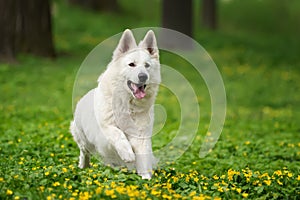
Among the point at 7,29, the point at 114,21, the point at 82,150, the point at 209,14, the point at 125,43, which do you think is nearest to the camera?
the point at 125,43

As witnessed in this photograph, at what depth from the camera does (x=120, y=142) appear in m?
5.75

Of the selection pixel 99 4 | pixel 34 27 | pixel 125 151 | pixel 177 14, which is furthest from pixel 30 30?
pixel 99 4

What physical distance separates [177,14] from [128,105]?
43.1 ft

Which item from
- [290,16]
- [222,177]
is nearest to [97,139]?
[222,177]

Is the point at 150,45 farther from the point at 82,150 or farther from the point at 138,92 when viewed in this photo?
the point at 82,150

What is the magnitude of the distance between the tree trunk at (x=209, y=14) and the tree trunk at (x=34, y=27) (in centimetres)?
1305

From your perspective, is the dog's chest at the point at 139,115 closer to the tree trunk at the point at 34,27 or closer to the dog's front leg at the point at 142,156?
the dog's front leg at the point at 142,156

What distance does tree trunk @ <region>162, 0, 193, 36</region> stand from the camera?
1877 centimetres

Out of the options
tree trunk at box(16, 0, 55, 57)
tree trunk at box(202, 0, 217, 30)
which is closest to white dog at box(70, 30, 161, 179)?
tree trunk at box(16, 0, 55, 57)

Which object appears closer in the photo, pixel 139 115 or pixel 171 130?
pixel 139 115

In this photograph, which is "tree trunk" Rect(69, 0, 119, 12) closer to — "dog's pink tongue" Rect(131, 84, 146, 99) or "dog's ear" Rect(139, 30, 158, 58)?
"dog's ear" Rect(139, 30, 158, 58)

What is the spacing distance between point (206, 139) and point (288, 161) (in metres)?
1.75

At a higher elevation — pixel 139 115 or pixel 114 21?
pixel 114 21

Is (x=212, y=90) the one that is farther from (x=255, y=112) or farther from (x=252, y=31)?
(x=252, y=31)
